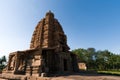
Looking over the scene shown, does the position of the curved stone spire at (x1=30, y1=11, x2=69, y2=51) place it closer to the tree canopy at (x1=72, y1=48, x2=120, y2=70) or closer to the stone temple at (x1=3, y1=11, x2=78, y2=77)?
the stone temple at (x1=3, y1=11, x2=78, y2=77)

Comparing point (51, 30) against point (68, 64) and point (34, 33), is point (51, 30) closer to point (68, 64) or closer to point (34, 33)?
point (34, 33)

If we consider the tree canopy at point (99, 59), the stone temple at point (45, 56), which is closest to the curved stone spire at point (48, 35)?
the stone temple at point (45, 56)

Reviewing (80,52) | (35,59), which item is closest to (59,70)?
(35,59)

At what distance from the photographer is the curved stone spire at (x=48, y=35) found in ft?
65.0

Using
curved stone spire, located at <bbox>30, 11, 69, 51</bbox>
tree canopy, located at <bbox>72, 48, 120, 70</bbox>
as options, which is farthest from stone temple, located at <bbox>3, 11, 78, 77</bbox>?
tree canopy, located at <bbox>72, 48, 120, 70</bbox>

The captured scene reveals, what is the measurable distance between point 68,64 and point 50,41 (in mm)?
4503

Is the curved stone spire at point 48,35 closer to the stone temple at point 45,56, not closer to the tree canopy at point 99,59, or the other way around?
the stone temple at point 45,56

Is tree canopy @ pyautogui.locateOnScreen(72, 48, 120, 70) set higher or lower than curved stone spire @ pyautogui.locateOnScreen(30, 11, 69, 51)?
lower

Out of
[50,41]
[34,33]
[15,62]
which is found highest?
[34,33]

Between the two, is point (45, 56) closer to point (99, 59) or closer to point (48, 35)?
point (48, 35)

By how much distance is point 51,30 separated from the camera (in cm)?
2112

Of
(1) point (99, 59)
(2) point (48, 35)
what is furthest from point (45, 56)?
(1) point (99, 59)

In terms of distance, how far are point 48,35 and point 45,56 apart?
3.81m

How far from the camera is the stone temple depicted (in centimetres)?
1608
